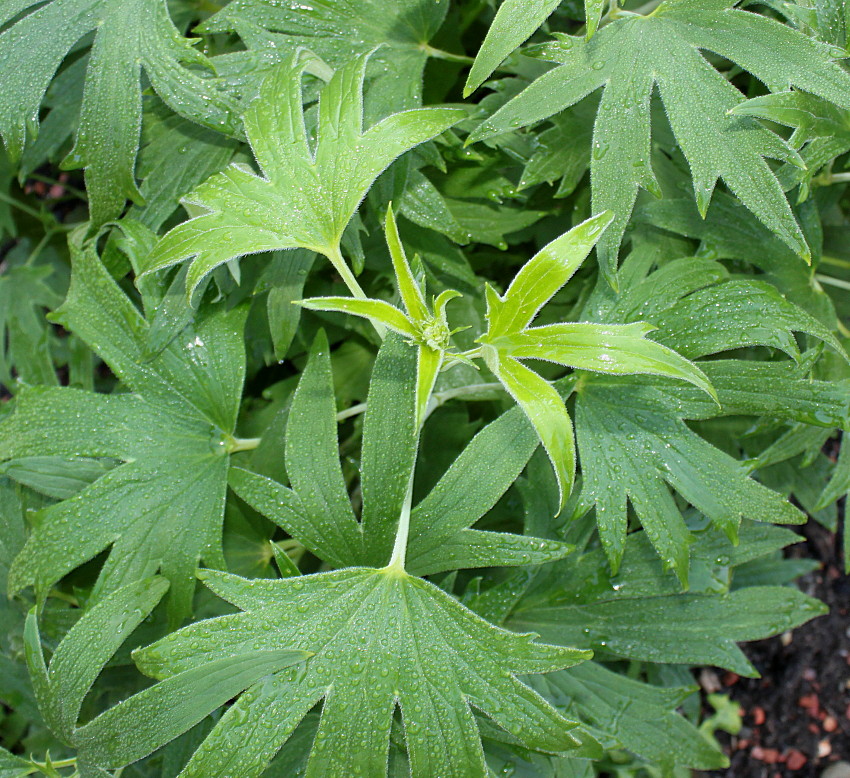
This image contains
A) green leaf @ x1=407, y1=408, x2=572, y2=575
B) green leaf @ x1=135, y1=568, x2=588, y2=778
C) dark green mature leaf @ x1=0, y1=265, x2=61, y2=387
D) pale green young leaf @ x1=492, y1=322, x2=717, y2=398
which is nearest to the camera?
pale green young leaf @ x1=492, y1=322, x2=717, y2=398

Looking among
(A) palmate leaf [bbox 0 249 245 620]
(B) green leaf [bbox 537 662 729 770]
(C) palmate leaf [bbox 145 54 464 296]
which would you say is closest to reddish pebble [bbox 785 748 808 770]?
(B) green leaf [bbox 537 662 729 770]

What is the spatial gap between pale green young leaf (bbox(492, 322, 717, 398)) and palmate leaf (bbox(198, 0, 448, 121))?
0.54 meters

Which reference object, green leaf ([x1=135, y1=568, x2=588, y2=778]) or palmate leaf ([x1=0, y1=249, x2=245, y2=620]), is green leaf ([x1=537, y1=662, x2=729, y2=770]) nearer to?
green leaf ([x1=135, y1=568, x2=588, y2=778])

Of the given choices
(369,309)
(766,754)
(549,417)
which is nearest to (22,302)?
(369,309)

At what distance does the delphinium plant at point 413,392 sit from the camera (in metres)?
0.99

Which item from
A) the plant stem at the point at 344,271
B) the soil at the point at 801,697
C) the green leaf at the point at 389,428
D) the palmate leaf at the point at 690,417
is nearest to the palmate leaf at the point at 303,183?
the plant stem at the point at 344,271

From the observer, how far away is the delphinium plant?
986 mm

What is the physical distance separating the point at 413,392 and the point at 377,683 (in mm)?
401

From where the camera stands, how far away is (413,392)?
1.11m

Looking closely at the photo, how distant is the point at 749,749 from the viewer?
1823 mm

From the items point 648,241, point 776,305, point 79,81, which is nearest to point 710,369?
point 776,305

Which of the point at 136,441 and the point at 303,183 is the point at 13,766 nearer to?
the point at 136,441

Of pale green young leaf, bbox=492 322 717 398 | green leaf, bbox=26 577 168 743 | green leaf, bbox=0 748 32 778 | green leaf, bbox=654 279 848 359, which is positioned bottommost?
green leaf, bbox=0 748 32 778

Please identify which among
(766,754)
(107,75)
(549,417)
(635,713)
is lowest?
(766,754)
